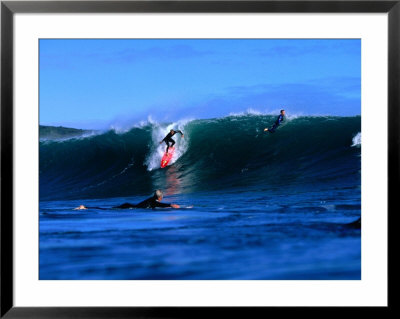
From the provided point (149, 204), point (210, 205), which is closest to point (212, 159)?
point (210, 205)

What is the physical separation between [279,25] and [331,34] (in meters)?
0.34

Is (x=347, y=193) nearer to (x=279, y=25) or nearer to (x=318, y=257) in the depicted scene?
(x=318, y=257)

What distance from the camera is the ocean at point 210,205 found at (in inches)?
137

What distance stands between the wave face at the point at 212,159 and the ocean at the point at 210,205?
17mm

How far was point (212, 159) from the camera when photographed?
6.77 m

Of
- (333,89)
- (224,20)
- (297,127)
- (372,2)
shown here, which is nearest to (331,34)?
(372,2)

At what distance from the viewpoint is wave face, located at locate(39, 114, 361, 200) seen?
495cm

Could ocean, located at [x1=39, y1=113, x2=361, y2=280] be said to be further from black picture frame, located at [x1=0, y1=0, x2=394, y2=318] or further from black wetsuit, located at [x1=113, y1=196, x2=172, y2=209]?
black picture frame, located at [x1=0, y1=0, x2=394, y2=318]

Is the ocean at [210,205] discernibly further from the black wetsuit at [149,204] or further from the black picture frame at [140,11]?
the black picture frame at [140,11]

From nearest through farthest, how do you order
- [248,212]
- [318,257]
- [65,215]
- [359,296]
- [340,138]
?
[359,296], [318,257], [65,215], [248,212], [340,138]

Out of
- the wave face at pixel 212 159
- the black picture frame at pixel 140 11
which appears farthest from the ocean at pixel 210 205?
the black picture frame at pixel 140 11

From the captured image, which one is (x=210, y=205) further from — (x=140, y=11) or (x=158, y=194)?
(x=140, y=11)

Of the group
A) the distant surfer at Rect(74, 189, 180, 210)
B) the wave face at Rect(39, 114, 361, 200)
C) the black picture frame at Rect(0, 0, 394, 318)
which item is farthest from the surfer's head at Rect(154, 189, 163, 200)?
the black picture frame at Rect(0, 0, 394, 318)

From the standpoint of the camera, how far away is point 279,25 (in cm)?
330
